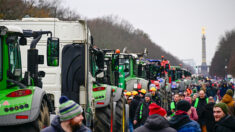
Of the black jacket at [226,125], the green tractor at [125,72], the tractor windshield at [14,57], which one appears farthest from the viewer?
the green tractor at [125,72]

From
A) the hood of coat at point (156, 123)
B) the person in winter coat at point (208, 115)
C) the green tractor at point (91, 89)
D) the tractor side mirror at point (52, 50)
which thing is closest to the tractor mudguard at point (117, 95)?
the green tractor at point (91, 89)

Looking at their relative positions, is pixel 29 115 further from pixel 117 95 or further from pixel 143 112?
pixel 143 112

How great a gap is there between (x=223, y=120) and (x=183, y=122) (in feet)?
2.59

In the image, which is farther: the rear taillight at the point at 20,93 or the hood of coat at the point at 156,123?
the rear taillight at the point at 20,93

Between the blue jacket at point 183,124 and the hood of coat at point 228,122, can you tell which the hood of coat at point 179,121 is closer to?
the blue jacket at point 183,124

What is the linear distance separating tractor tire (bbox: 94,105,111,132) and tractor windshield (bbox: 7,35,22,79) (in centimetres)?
367

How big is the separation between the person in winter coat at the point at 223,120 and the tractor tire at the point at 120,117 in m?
5.23

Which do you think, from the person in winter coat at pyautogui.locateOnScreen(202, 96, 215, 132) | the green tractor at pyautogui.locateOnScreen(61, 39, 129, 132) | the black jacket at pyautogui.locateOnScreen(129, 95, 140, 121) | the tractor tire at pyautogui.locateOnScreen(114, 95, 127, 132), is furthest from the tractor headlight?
the black jacket at pyautogui.locateOnScreen(129, 95, 140, 121)

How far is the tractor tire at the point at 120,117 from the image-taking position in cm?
1264

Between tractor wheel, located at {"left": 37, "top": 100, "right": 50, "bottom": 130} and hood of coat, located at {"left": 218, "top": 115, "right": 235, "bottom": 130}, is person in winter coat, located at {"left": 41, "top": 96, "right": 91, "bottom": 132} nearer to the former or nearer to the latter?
tractor wheel, located at {"left": 37, "top": 100, "right": 50, "bottom": 130}

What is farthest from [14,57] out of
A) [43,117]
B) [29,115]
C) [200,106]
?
[200,106]

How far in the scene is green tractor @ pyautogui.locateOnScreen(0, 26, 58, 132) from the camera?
7.07m

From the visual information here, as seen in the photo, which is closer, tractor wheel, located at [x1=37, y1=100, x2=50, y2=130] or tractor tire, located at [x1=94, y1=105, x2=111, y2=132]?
tractor wheel, located at [x1=37, y1=100, x2=50, y2=130]

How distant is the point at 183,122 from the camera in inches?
276
